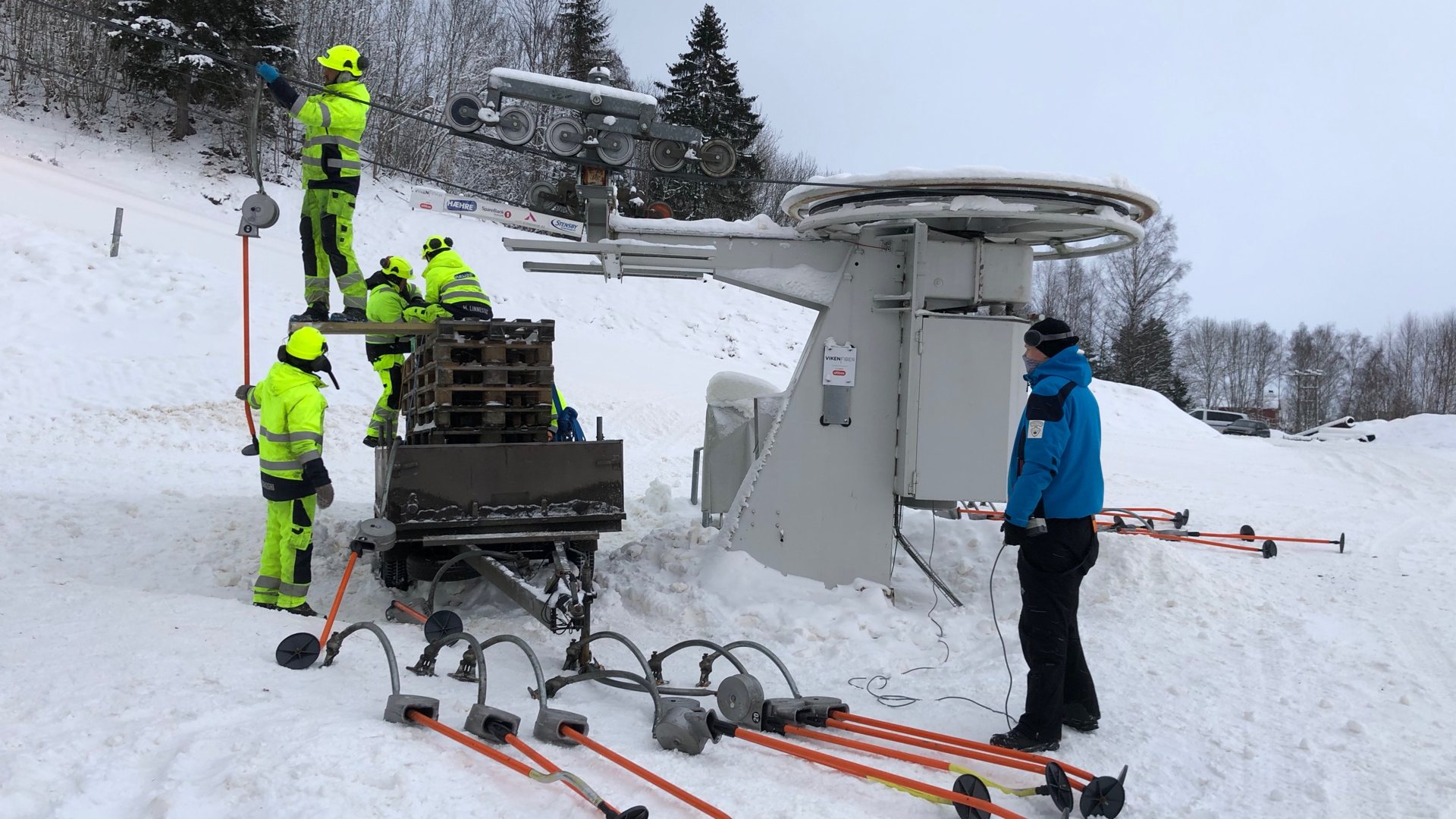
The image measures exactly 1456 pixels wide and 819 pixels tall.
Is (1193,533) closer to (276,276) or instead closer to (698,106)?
(276,276)

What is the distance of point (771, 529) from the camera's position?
7398 millimetres

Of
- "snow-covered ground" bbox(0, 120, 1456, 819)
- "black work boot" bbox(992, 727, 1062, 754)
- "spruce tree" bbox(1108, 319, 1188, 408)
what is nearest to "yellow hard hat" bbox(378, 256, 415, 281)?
"snow-covered ground" bbox(0, 120, 1456, 819)

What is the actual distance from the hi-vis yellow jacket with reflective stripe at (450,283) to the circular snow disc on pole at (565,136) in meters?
1.52

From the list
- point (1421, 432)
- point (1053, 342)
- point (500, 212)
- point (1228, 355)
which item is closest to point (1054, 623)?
point (1053, 342)

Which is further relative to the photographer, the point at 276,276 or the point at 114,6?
the point at 114,6

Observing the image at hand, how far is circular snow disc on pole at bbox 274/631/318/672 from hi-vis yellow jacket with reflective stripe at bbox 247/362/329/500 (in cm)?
207

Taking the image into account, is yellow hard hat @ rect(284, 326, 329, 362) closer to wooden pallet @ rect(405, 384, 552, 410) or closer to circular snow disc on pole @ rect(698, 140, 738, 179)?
wooden pallet @ rect(405, 384, 552, 410)

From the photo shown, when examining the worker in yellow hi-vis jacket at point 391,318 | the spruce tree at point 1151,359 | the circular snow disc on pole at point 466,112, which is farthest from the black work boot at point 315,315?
the spruce tree at point 1151,359

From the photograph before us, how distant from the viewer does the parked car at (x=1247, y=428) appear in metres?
38.8

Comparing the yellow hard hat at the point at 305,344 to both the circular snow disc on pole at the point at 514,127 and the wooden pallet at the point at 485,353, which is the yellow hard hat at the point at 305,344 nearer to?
the wooden pallet at the point at 485,353

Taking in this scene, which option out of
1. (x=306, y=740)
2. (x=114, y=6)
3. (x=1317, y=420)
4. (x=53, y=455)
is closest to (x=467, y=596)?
(x=306, y=740)

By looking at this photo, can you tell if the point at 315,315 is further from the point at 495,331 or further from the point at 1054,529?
the point at 1054,529

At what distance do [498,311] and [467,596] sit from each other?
14.7m

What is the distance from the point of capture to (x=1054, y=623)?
4.57 meters
